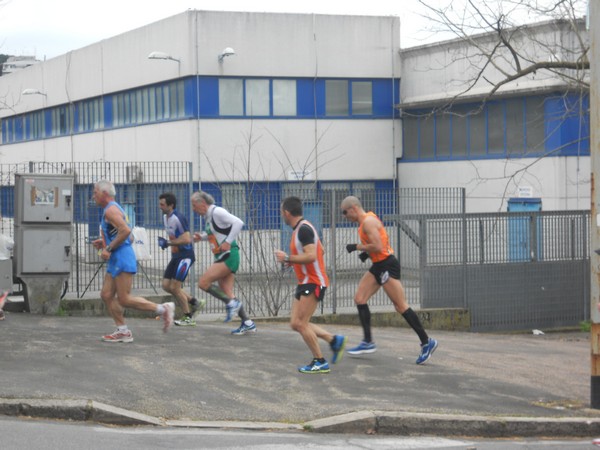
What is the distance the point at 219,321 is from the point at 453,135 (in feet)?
53.6

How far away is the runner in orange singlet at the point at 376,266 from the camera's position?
12055mm

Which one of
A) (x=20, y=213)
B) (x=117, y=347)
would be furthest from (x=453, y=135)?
(x=117, y=347)

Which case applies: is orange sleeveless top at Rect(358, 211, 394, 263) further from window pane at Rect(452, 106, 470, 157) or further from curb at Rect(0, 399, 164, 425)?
window pane at Rect(452, 106, 470, 157)

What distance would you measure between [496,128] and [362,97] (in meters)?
4.97

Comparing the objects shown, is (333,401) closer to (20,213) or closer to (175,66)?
(20,213)

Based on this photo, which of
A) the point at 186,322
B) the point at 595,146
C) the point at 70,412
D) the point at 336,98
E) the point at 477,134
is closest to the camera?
the point at 70,412

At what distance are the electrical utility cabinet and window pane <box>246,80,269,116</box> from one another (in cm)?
1613

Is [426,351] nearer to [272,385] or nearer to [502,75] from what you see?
[272,385]

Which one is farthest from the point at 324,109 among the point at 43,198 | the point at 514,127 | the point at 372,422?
the point at 372,422

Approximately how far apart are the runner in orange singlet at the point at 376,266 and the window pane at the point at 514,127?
17.5m

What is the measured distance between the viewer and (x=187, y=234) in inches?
573

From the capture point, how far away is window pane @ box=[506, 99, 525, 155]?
29188mm

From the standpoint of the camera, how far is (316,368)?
11.5 meters

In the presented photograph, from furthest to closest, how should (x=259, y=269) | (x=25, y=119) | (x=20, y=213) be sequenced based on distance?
(x=25, y=119), (x=259, y=269), (x=20, y=213)
